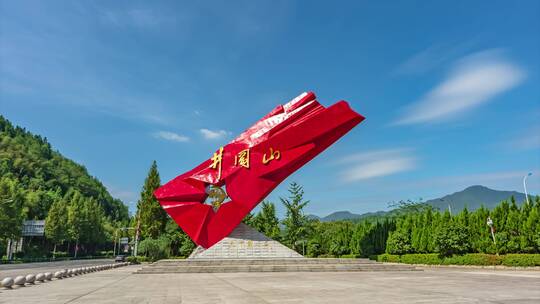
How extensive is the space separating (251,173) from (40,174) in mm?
74008

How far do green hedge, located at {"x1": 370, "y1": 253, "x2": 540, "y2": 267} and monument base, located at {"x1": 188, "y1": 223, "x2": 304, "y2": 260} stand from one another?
8.85 m

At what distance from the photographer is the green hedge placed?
52.8ft

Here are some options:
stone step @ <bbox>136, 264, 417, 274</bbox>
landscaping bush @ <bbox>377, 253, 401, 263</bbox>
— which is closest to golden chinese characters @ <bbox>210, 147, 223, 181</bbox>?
stone step @ <bbox>136, 264, 417, 274</bbox>

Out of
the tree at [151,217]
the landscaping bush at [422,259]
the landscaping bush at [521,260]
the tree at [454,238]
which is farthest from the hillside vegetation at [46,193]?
Answer: the landscaping bush at [521,260]

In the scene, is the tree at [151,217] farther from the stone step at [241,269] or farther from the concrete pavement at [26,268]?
the stone step at [241,269]

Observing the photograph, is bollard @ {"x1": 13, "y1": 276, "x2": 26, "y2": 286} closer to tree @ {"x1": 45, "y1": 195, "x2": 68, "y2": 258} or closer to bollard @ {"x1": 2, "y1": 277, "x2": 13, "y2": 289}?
bollard @ {"x1": 2, "y1": 277, "x2": 13, "y2": 289}

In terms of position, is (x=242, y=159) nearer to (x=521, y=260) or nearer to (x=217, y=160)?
(x=217, y=160)

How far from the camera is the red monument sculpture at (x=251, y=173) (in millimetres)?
16172

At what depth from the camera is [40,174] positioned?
74.2 m

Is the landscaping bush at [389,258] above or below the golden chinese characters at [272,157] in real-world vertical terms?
below

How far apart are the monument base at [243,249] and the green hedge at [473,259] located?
885cm

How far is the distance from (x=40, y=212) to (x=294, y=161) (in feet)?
174

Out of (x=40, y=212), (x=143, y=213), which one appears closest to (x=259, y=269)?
(x=143, y=213)

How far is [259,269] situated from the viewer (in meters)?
14.3
